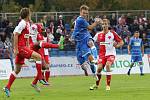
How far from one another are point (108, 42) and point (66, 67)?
43.6 feet

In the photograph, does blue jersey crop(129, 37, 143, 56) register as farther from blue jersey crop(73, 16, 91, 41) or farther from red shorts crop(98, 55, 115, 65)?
blue jersey crop(73, 16, 91, 41)

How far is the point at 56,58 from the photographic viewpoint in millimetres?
34594

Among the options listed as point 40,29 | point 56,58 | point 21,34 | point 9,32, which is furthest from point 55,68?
point 21,34

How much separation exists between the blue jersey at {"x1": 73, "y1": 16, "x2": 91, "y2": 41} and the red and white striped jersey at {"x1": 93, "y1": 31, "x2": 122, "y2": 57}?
892 millimetres

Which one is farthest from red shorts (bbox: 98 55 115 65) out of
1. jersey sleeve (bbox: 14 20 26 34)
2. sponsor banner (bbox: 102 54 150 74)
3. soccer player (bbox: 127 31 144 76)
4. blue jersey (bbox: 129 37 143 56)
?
sponsor banner (bbox: 102 54 150 74)

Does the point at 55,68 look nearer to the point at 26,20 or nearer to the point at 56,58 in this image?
the point at 56,58

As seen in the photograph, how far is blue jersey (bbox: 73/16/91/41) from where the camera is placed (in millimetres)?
20466

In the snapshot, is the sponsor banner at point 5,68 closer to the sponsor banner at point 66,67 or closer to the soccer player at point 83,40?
the sponsor banner at point 66,67

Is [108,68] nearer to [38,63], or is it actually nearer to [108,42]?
[108,42]

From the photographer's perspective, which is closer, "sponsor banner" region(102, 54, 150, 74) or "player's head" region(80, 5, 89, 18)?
"player's head" region(80, 5, 89, 18)

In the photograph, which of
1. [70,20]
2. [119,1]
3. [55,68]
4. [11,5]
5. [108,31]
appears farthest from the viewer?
[119,1]

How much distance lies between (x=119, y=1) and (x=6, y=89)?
3773 cm

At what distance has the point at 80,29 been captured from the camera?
20797mm

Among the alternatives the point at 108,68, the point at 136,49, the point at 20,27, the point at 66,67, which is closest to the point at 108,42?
the point at 108,68
